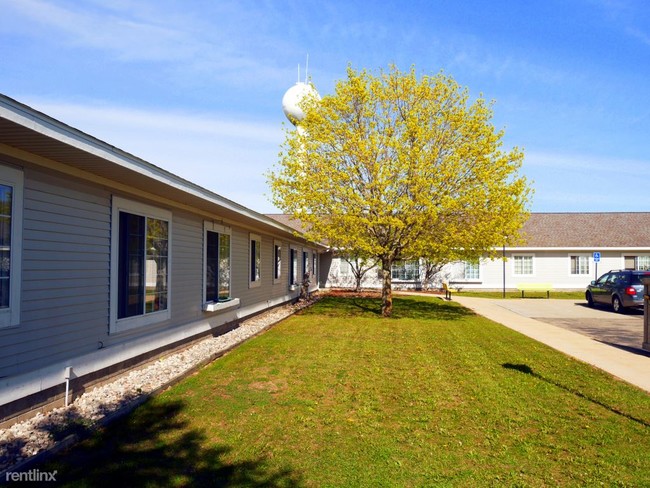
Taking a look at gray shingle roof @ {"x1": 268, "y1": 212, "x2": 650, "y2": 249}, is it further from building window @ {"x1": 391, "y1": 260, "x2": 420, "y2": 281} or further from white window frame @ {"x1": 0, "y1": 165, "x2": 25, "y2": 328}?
white window frame @ {"x1": 0, "y1": 165, "x2": 25, "y2": 328}

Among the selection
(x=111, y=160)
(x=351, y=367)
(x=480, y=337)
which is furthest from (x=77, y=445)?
(x=480, y=337)

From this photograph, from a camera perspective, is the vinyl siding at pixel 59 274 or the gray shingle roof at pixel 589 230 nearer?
the vinyl siding at pixel 59 274

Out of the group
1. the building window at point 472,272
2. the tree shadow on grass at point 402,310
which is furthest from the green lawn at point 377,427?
the building window at point 472,272

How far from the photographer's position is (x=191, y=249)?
10195mm

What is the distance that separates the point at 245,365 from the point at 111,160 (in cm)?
416

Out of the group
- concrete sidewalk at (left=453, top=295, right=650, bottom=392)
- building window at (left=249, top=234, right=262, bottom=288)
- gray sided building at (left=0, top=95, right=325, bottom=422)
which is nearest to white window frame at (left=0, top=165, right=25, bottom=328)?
gray sided building at (left=0, top=95, right=325, bottom=422)

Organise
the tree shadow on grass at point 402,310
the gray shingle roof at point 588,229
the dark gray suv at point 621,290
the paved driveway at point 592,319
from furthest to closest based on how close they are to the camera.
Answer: the gray shingle roof at point 588,229 < the dark gray suv at point 621,290 < the tree shadow on grass at point 402,310 < the paved driveway at point 592,319

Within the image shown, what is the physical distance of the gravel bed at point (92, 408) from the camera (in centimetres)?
454

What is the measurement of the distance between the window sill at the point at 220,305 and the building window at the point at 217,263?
167mm

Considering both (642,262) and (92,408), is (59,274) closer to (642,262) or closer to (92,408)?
(92,408)

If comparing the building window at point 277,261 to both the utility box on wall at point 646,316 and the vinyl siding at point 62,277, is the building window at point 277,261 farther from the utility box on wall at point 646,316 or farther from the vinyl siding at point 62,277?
the utility box on wall at point 646,316

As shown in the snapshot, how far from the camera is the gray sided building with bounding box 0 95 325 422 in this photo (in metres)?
5.13

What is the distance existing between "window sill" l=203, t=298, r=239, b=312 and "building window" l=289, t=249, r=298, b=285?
8243mm

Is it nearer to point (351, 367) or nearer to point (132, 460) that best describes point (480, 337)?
point (351, 367)
